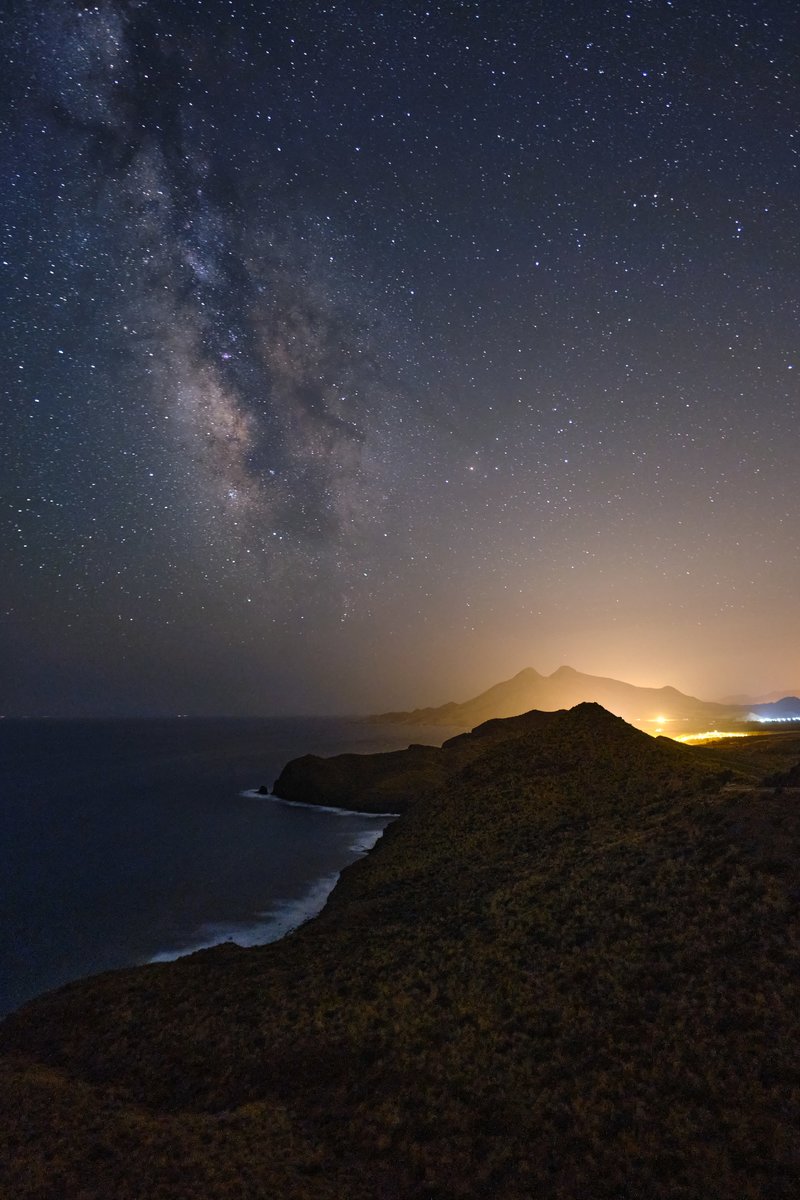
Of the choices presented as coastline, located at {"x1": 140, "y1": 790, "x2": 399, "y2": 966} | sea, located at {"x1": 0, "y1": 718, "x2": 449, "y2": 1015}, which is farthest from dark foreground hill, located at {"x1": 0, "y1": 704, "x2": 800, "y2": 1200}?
sea, located at {"x1": 0, "y1": 718, "x2": 449, "y2": 1015}

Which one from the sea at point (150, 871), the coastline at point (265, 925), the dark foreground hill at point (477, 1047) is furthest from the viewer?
the sea at point (150, 871)

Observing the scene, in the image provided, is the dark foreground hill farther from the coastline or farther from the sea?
the sea

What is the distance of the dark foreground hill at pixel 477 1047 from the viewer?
43.5 feet

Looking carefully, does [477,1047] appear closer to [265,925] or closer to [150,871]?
[265,925]

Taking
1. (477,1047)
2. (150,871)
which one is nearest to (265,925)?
(150,871)

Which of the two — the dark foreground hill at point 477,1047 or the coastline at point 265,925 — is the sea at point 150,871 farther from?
the dark foreground hill at point 477,1047

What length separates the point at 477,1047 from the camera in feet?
58.1

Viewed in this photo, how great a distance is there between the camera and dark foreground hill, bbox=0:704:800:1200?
13.3m

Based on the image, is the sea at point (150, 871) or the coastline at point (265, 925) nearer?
the coastline at point (265, 925)

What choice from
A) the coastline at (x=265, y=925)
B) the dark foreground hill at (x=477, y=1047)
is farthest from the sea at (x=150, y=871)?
the dark foreground hill at (x=477, y=1047)

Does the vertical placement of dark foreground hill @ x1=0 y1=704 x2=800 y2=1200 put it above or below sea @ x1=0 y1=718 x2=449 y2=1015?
above

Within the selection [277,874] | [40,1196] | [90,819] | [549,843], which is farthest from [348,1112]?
[90,819]

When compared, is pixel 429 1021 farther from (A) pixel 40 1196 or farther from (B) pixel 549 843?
(B) pixel 549 843

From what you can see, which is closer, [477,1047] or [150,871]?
[477,1047]
